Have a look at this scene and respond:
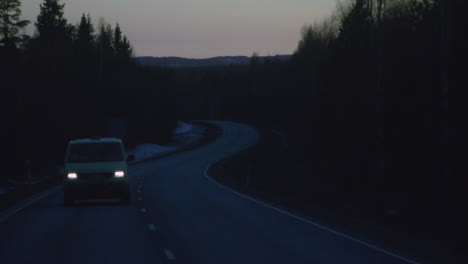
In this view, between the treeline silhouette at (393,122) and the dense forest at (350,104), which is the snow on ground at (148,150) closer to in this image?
the dense forest at (350,104)

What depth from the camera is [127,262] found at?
12.6m

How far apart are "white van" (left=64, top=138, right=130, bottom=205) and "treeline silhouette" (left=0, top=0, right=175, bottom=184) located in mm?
28309

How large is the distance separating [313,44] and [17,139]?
48014 millimetres

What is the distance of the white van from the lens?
83.1 feet

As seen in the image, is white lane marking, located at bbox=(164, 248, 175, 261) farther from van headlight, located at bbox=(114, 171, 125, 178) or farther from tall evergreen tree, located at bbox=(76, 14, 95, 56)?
tall evergreen tree, located at bbox=(76, 14, 95, 56)

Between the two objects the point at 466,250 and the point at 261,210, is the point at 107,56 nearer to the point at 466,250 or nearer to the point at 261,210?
the point at 261,210

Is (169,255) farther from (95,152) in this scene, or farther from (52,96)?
(52,96)

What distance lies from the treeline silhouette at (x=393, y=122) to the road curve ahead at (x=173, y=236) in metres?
2.91

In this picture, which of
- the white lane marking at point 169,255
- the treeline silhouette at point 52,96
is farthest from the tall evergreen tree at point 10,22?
the white lane marking at point 169,255

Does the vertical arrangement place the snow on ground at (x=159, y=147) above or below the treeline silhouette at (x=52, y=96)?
below

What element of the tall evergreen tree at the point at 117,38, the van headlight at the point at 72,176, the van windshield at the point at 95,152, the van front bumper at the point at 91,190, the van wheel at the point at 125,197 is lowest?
the van wheel at the point at 125,197

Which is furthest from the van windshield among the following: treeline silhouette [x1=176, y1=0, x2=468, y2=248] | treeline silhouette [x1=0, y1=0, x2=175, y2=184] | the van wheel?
treeline silhouette [x1=0, y1=0, x2=175, y2=184]

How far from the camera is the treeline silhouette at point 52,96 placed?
6075cm

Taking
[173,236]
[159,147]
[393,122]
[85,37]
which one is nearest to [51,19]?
[85,37]
